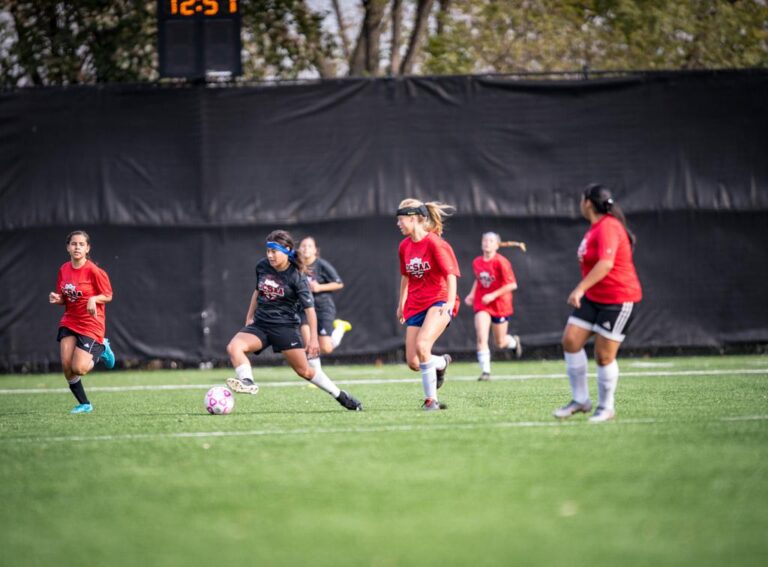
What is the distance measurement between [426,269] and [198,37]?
776 cm

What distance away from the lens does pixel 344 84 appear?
17453mm

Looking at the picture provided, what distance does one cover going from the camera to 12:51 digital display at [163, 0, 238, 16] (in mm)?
15773

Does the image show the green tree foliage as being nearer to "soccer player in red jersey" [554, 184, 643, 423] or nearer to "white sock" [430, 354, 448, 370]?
"white sock" [430, 354, 448, 370]

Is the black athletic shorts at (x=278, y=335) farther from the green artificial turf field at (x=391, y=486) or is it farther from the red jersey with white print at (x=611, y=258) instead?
the red jersey with white print at (x=611, y=258)

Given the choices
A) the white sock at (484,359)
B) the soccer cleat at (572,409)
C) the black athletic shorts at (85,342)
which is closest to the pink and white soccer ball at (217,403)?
the black athletic shorts at (85,342)

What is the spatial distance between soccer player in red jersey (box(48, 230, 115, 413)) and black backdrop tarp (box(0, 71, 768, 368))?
624 centimetres

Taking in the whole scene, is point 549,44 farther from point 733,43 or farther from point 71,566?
point 71,566

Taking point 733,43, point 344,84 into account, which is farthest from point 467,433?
point 733,43

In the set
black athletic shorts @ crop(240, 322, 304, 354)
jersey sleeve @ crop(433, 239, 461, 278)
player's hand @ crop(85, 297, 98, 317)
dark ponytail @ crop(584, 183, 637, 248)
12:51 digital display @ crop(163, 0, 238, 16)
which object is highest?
12:51 digital display @ crop(163, 0, 238, 16)

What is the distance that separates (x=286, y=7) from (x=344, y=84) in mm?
4228

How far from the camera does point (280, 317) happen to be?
10172 millimetres

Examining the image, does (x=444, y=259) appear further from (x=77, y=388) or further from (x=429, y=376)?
(x=77, y=388)

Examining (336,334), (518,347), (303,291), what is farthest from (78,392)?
(518,347)

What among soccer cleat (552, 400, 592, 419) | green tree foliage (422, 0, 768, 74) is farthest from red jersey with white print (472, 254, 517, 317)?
green tree foliage (422, 0, 768, 74)
